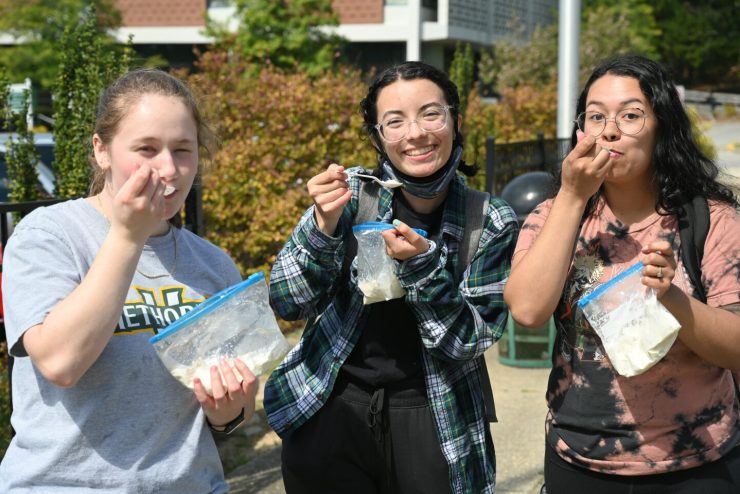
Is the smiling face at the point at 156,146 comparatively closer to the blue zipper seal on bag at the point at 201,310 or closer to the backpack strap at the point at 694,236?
the blue zipper seal on bag at the point at 201,310

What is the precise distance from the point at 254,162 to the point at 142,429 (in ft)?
20.6

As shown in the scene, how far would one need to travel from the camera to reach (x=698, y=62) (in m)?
37.5

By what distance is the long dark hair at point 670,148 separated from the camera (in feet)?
7.80

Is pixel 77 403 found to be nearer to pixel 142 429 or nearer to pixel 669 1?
pixel 142 429

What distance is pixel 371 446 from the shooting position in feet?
8.48

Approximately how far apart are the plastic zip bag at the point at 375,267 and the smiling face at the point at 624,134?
1.84 ft

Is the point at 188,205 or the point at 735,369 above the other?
the point at 188,205

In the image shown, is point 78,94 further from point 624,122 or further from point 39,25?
point 39,25

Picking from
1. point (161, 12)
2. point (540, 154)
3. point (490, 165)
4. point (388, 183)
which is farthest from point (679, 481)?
point (161, 12)

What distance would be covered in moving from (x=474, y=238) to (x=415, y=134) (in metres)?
0.35

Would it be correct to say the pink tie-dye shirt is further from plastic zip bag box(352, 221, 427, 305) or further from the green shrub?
the green shrub

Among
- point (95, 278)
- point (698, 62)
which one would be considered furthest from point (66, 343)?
point (698, 62)

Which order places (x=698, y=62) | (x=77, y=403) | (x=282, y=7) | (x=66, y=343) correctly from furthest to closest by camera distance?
(x=698, y=62)
(x=282, y=7)
(x=77, y=403)
(x=66, y=343)

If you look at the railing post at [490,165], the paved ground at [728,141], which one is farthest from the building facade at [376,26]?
the railing post at [490,165]
